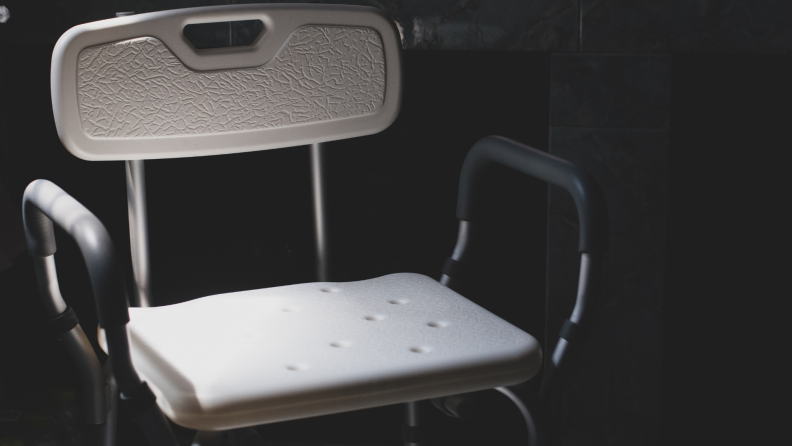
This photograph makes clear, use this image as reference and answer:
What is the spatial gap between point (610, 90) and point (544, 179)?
0.65m

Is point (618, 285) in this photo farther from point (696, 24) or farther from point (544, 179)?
point (544, 179)

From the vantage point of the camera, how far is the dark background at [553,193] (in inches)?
56.3

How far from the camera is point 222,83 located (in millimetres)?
981

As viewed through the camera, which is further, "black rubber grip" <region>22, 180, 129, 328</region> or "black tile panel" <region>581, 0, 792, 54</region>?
"black tile panel" <region>581, 0, 792, 54</region>

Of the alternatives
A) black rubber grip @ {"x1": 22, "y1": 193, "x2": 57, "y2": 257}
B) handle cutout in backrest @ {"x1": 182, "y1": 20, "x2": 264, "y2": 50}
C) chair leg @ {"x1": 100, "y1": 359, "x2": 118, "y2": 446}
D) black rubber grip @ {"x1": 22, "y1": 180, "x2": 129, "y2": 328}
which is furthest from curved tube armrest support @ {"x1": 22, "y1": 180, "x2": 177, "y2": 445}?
handle cutout in backrest @ {"x1": 182, "y1": 20, "x2": 264, "y2": 50}

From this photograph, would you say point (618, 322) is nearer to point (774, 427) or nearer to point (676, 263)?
point (676, 263)

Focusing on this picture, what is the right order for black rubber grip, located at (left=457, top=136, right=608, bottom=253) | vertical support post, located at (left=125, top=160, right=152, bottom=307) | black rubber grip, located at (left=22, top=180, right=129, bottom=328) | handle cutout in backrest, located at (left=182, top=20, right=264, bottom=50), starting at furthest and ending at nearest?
1. handle cutout in backrest, located at (left=182, top=20, right=264, bottom=50)
2. vertical support post, located at (left=125, top=160, right=152, bottom=307)
3. black rubber grip, located at (left=457, top=136, right=608, bottom=253)
4. black rubber grip, located at (left=22, top=180, right=129, bottom=328)

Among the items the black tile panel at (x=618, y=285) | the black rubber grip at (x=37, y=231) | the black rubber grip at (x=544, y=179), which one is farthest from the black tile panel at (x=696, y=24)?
the black rubber grip at (x=37, y=231)

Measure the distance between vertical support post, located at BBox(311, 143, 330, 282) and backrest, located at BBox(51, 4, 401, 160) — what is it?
0.05 meters

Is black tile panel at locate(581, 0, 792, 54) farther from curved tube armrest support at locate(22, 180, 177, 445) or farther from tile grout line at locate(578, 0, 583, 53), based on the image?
curved tube armrest support at locate(22, 180, 177, 445)

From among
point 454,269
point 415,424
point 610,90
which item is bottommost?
point 415,424

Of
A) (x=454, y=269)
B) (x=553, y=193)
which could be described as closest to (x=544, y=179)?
(x=454, y=269)

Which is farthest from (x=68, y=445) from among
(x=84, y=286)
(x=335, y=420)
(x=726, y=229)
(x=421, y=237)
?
(x=726, y=229)

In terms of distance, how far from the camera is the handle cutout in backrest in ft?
4.65
